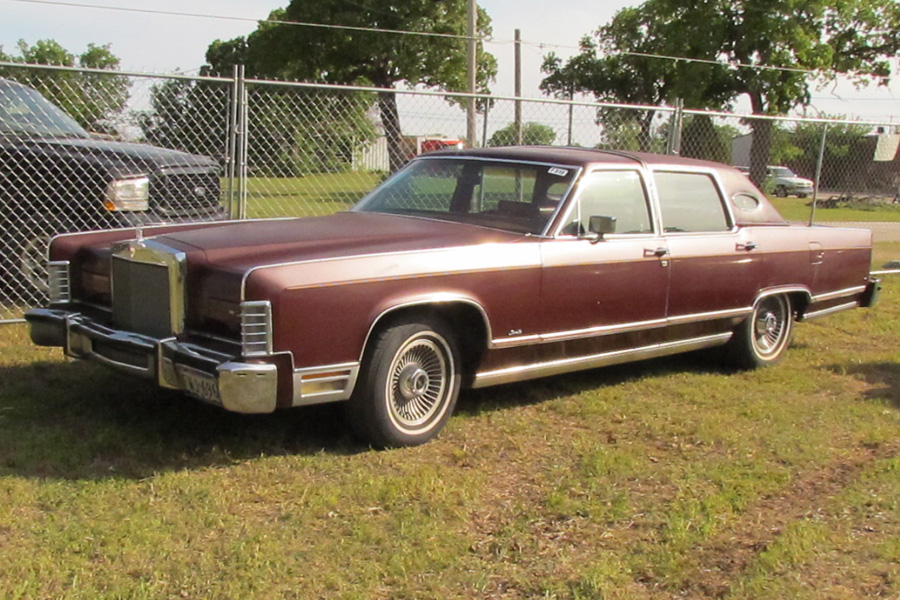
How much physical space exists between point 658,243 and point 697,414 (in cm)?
109

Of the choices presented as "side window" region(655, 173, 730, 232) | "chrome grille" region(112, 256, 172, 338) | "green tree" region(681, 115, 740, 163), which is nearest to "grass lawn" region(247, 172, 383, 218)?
"side window" region(655, 173, 730, 232)

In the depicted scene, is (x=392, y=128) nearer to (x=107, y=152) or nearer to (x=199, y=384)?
(x=107, y=152)

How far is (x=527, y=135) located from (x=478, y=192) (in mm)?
5317

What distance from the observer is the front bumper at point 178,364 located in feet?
13.7

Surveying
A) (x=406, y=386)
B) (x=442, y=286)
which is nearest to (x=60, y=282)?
(x=406, y=386)

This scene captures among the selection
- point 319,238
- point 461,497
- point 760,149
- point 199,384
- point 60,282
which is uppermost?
point 760,149

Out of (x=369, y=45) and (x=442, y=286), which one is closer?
(x=442, y=286)

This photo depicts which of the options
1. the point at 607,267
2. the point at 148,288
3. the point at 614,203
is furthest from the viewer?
the point at 614,203

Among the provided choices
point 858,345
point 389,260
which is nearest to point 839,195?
point 858,345

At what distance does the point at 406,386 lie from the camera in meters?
4.86

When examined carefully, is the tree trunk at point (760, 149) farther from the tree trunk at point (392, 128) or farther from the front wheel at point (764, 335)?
the front wheel at point (764, 335)

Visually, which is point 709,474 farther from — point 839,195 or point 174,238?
point 839,195

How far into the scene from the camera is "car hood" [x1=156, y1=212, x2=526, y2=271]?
450cm

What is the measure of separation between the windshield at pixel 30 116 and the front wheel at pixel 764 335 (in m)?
5.42
